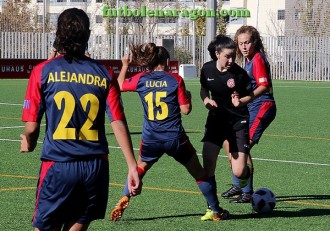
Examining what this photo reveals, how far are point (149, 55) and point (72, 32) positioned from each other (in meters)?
3.51

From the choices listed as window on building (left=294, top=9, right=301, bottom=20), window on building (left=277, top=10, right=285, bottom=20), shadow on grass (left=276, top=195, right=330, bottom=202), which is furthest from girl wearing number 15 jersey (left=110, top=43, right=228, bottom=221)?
window on building (left=277, top=10, right=285, bottom=20)

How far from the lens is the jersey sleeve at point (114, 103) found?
19.6 ft

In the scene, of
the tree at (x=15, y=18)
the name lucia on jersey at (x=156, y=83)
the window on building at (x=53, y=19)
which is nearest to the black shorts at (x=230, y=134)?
the name lucia on jersey at (x=156, y=83)

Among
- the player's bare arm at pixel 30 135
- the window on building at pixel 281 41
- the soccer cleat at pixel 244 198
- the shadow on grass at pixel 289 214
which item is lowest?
the shadow on grass at pixel 289 214

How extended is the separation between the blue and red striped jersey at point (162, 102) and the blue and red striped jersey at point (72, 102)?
3.39 metres

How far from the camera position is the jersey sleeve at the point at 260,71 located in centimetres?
1047

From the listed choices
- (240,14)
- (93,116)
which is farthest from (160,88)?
(240,14)

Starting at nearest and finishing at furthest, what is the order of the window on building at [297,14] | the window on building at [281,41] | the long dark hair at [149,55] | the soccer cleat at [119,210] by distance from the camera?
1. the long dark hair at [149,55]
2. the soccer cleat at [119,210]
3. the window on building at [281,41]
4. the window on building at [297,14]

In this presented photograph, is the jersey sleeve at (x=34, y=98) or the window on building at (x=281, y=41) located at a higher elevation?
the window on building at (x=281, y=41)

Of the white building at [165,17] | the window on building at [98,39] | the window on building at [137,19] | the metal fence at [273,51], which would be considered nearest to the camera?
the metal fence at [273,51]

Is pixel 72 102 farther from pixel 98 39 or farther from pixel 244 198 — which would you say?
pixel 98 39

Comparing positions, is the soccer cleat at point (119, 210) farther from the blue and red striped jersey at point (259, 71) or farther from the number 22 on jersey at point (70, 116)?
the number 22 on jersey at point (70, 116)

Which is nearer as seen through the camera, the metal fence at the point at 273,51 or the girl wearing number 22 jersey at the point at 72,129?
the girl wearing number 22 jersey at the point at 72,129

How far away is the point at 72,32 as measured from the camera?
581 cm
